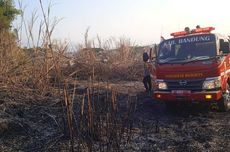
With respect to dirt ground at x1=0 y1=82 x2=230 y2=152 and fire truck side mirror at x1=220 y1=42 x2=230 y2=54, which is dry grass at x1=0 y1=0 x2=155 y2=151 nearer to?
dirt ground at x1=0 y1=82 x2=230 y2=152

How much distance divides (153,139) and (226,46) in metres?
3.43

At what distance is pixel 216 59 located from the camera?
816 centimetres

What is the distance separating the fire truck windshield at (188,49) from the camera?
28.5 ft

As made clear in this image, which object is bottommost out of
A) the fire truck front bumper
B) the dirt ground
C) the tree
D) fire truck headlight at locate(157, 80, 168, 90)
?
the dirt ground

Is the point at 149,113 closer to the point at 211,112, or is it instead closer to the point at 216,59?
the point at 211,112

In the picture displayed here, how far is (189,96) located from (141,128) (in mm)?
1539

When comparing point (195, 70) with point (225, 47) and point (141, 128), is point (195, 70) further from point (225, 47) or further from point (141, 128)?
point (141, 128)

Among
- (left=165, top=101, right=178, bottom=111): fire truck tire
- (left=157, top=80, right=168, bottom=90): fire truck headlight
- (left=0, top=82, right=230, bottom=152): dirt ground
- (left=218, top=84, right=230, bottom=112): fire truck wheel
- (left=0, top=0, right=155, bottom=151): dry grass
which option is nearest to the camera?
(left=0, top=0, right=155, bottom=151): dry grass

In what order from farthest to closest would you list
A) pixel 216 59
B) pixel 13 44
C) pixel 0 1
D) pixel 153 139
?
pixel 0 1 → pixel 13 44 → pixel 216 59 → pixel 153 139

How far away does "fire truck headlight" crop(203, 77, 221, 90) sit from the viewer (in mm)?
8062

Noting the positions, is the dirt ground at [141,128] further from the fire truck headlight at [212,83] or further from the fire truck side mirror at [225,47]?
the fire truck side mirror at [225,47]

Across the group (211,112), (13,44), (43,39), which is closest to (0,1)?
(13,44)

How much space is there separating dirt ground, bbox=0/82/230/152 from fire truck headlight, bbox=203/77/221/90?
0.77m

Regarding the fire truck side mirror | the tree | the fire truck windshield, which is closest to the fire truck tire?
the fire truck windshield
